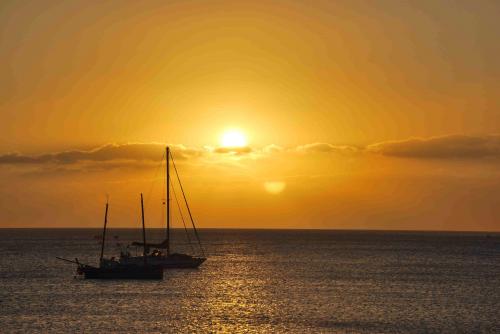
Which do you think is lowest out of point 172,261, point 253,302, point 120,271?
point 253,302

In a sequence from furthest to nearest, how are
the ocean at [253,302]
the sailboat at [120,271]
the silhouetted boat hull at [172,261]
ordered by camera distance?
the silhouetted boat hull at [172,261], the sailboat at [120,271], the ocean at [253,302]

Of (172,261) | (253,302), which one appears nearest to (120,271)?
(172,261)

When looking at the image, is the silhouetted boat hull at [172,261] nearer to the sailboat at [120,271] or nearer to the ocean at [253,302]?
the ocean at [253,302]

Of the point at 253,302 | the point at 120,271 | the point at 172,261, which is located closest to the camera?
the point at 253,302

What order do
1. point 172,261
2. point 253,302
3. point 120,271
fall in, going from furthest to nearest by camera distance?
point 172,261 → point 120,271 → point 253,302

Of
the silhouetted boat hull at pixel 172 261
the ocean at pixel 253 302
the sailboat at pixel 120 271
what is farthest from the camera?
the silhouetted boat hull at pixel 172 261

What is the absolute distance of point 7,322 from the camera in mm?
71562

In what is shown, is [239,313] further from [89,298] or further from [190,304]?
[89,298]

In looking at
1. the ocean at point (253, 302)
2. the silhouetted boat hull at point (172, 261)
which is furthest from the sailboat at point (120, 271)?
the silhouetted boat hull at point (172, 261)

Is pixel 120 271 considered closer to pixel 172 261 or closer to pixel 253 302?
pixel 172 261

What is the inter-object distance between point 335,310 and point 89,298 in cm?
2800

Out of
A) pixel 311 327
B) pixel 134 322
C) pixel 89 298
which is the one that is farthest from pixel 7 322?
pixel 311 327

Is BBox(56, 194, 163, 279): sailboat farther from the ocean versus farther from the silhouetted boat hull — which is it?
the silhouetted boat hull

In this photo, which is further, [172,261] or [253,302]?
[172,261]
